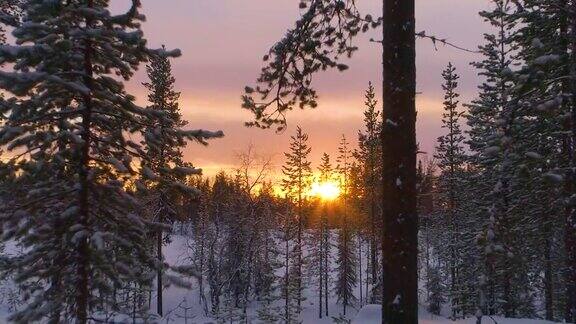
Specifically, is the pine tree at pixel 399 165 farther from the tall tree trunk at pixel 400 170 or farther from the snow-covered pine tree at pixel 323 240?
the snow-covered pine tree at pixel 323 240

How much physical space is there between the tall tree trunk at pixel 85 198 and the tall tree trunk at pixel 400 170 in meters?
4.35

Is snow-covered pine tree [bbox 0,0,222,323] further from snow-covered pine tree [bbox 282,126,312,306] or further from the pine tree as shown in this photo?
snow-covered pine tree [bbox 282,126,312,306]

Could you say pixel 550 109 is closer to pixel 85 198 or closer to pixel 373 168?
pixel 85 198

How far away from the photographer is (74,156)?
7.59m

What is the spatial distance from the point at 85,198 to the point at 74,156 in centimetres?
64

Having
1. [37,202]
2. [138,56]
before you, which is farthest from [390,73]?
[37,202]

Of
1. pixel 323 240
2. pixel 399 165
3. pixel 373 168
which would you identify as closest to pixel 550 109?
pixel 399 165

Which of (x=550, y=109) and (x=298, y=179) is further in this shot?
(x=298, y=179)

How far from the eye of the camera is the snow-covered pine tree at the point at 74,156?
23.7ft

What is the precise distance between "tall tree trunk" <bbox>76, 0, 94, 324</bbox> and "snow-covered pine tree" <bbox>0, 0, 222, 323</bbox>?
0.6 inches

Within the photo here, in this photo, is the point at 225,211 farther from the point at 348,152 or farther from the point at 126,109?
the point at 126,109

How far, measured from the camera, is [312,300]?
2491 inches

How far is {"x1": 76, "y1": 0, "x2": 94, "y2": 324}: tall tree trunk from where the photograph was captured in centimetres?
761

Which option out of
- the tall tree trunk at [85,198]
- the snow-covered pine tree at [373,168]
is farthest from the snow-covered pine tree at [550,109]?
the snow-covered pine tree at [373,168]
